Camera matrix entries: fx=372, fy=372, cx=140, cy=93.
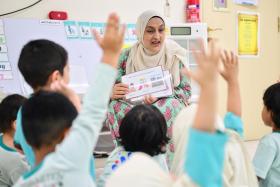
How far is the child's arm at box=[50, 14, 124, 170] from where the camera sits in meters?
0.86

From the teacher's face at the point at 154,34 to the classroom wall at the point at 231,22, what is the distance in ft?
2.88

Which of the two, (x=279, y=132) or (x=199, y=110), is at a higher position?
(x=199, y=110)

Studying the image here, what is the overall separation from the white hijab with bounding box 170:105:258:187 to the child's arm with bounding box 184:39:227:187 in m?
0.15

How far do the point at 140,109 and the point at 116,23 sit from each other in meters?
0.49

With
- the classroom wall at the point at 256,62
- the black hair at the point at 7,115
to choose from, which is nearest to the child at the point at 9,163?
the black hair at the point at 7,115

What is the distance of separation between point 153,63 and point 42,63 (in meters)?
1.18

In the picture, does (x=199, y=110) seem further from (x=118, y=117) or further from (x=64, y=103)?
(x=118, y=117)

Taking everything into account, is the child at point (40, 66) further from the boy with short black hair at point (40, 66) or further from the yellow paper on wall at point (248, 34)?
the yellow paper on wall at point (248, 34)

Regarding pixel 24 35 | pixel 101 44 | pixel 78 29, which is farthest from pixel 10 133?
pixel 78 29

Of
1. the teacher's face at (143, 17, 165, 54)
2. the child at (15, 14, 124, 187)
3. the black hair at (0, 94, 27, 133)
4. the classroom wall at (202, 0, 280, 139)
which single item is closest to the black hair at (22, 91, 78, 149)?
the child at (15, 14, 124, 187)

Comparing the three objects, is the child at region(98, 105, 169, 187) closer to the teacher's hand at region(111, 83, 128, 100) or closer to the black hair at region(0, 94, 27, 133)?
the black hair at region(0, 94, 27, 133)

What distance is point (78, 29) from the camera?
9.25 ft

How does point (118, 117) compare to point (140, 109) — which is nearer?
point (140, 109)

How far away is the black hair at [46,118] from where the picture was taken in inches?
37.2
